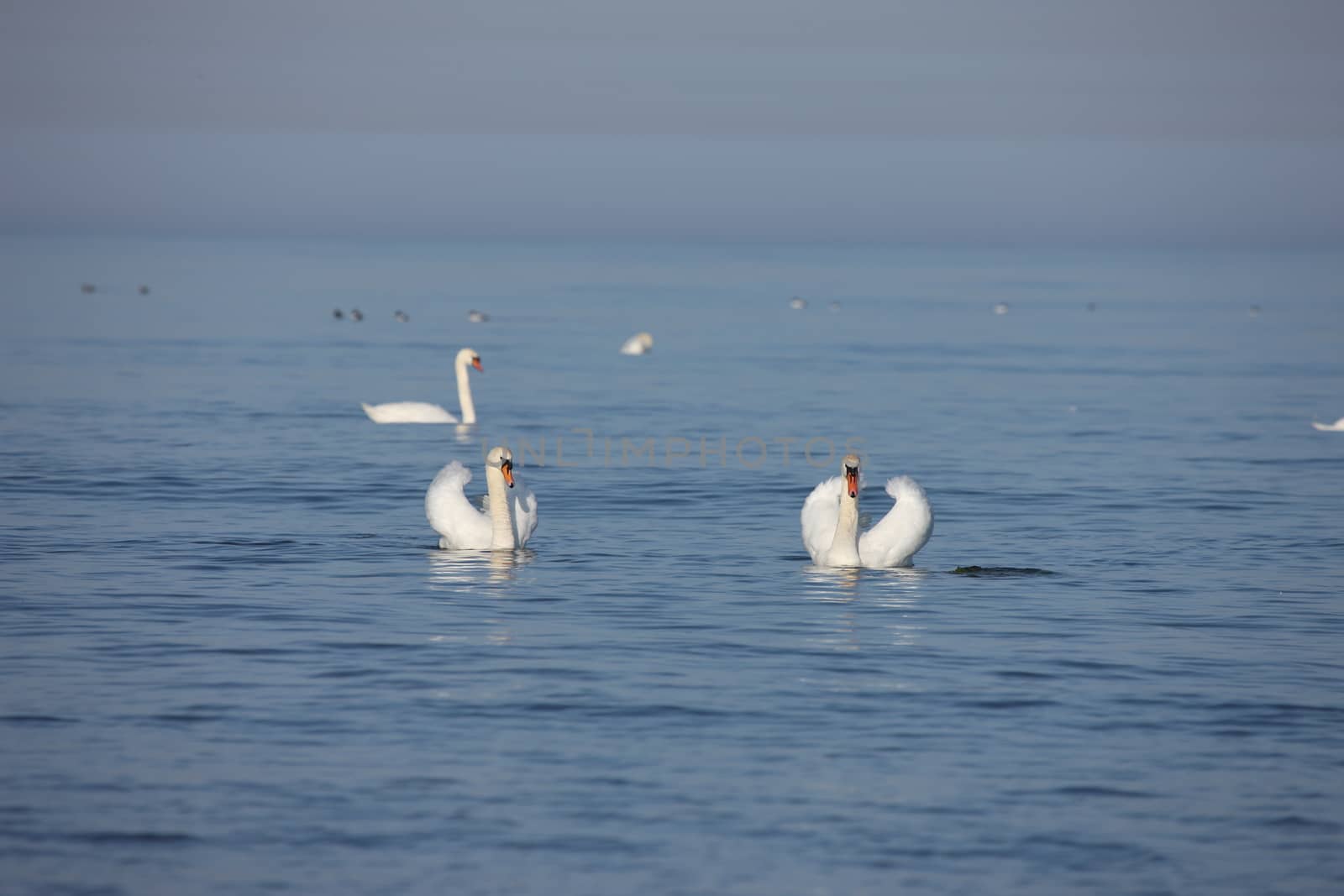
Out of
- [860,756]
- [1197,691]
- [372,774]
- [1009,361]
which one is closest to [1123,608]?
[1197,691]

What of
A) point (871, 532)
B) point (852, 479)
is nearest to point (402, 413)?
point (871, 532)

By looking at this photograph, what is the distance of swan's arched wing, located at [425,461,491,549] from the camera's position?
64.5ft

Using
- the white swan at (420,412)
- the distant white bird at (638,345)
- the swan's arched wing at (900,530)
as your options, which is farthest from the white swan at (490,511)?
the distant white bird at (638,345)

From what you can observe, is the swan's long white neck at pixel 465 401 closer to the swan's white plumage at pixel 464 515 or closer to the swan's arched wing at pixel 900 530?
the swan's white plumage at pixel 464 515

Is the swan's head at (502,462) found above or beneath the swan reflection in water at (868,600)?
above

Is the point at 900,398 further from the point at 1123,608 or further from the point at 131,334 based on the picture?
the point at 131,334

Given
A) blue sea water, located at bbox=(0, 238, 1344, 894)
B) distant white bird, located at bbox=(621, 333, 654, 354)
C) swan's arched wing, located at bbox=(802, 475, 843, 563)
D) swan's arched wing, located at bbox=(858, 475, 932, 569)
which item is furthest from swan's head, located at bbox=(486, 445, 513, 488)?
distant white bird, located at bbox=(621, 333, 654, 354)

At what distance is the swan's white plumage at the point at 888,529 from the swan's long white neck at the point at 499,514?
10.2 ft

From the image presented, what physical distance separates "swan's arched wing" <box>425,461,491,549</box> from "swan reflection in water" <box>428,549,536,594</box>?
170 millimetres

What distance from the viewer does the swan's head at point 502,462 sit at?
1941cm

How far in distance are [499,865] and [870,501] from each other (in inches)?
664

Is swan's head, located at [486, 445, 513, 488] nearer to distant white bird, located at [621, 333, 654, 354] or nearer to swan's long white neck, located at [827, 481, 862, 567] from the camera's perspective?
swan's long white neck, located at [827, 481, 862, 567]

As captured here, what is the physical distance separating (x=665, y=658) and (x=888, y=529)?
4660mm

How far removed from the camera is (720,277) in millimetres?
164250
